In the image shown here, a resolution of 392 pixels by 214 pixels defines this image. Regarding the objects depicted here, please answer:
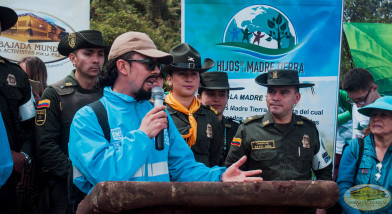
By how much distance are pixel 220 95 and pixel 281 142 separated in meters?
1.09

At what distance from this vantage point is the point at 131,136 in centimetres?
235

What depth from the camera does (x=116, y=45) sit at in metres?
2.79

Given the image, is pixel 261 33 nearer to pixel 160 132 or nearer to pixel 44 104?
pixel 44 104

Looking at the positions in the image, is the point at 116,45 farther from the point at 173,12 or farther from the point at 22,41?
the point at 173,12

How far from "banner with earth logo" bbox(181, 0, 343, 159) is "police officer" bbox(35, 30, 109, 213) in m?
1.24

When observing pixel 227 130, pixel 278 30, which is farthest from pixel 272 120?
pixel 278 30

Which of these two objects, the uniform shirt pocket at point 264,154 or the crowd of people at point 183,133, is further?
the uniform shirt pocket at point 264,154

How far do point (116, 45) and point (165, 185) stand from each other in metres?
1.36

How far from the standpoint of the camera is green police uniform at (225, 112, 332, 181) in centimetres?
427

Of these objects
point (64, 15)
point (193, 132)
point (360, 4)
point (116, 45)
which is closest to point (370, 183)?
point (193, 132)

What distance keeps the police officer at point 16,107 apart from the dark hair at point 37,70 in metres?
1.17

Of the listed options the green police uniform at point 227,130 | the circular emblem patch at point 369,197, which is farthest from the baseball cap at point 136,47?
the green police uniform at point 227,130

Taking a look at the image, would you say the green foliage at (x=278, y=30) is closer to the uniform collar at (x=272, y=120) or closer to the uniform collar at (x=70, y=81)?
the uniform collar at (x=272, y=120)

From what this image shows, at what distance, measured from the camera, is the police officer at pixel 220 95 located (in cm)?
514
